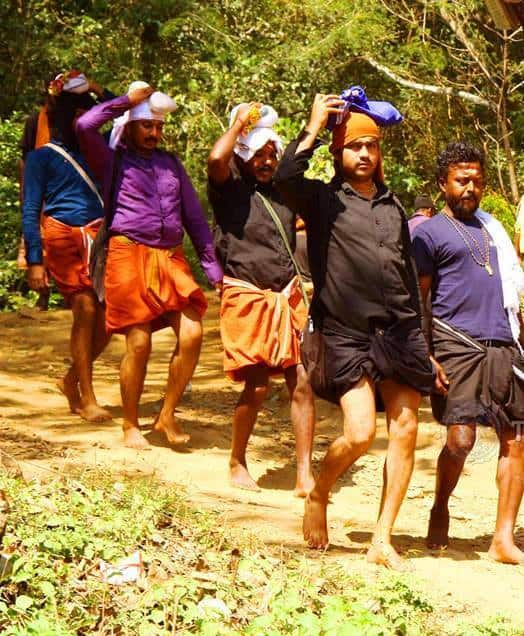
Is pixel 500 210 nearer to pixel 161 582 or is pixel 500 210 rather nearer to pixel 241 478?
pixel 241 478

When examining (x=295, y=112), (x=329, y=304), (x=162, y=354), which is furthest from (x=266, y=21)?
(x=329, y=304)

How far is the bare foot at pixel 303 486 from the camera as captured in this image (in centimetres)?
740

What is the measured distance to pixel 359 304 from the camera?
6.13 m

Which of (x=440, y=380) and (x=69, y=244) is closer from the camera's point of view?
(x=440, y=380)

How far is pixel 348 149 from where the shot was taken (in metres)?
6.21

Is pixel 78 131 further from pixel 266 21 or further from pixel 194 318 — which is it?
pixel 266 21

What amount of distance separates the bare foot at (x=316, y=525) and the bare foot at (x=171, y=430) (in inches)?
79.9

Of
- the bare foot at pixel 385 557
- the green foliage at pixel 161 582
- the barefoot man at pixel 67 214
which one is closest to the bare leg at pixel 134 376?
the barefoot man at pixel 67 214

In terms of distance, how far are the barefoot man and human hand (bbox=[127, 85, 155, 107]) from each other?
0.77m

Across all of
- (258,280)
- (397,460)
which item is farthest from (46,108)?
(397,460)

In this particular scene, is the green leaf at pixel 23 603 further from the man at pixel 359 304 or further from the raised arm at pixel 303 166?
the raised arm at pixel 303 166

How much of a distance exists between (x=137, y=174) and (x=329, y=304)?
2.17 m

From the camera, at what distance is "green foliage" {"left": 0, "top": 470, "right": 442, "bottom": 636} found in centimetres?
474

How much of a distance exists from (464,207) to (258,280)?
1.38m
